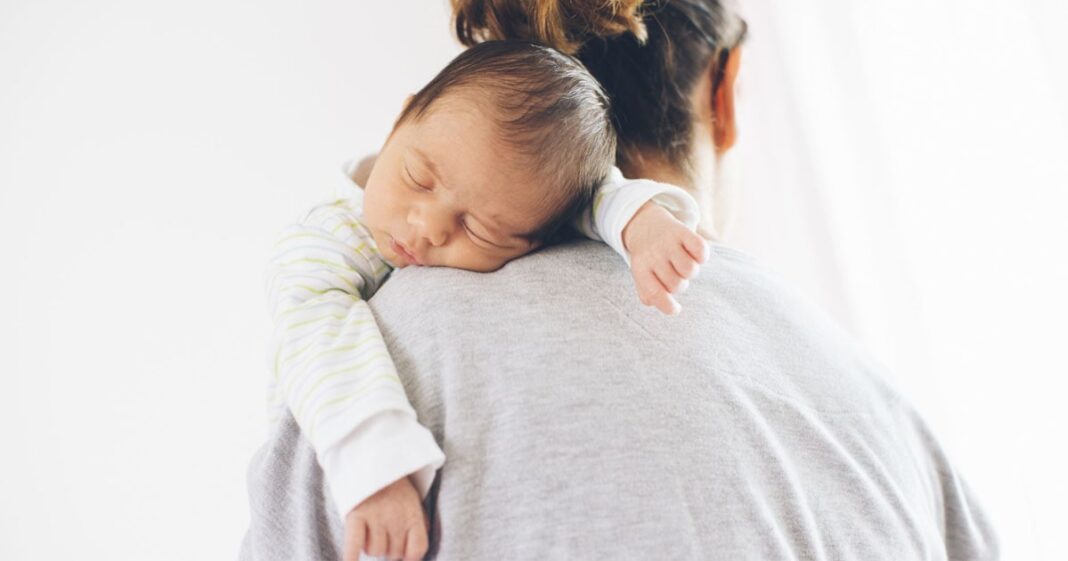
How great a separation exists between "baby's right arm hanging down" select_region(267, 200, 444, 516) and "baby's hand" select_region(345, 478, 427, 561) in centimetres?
1

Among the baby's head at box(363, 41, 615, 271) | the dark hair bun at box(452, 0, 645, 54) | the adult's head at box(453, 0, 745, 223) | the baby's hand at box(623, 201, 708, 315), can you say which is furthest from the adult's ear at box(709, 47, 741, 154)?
the baby's hand at box(623, 201, 708, 315)

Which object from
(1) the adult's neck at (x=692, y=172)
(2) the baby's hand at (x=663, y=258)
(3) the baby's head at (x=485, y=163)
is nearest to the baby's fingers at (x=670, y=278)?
(2) the baby's hand at (x=663, y=258)

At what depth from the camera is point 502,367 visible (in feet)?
1.98

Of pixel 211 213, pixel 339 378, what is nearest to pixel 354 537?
pixel 339 378

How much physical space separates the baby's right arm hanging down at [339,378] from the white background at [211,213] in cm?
108

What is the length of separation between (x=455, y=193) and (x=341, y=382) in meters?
0.26

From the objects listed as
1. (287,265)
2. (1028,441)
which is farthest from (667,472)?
(1028,441)

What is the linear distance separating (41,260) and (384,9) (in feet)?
3.09

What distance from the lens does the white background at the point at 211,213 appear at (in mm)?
1564

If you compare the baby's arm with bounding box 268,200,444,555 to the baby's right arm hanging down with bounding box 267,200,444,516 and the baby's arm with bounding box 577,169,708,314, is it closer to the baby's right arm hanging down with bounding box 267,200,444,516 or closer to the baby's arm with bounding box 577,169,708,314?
the baby's right arm hanging down with bounding box 267,200,444,516

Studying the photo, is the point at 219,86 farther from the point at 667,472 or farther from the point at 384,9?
the point at 667,472

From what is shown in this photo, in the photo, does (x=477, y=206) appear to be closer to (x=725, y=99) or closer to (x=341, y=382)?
(x=341, y=382)

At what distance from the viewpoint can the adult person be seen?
1.87 ft

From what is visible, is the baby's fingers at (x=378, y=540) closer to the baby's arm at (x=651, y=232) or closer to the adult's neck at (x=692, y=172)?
the baby's arm at (x=651, y=232)
